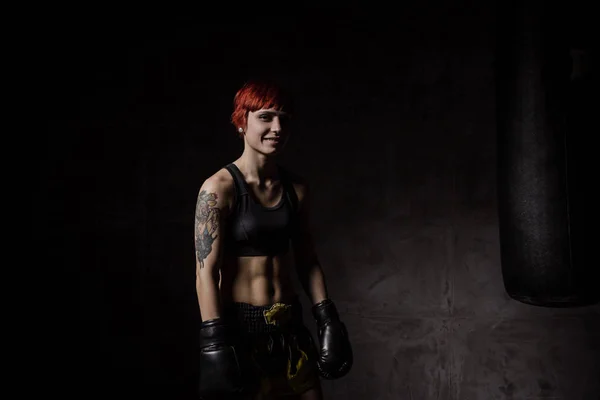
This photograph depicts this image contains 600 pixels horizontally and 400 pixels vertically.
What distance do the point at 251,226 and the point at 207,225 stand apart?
156mm

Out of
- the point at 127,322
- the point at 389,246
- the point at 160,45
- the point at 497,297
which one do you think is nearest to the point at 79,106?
the point at 160,45

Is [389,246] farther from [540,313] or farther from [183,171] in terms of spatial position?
[183,171]

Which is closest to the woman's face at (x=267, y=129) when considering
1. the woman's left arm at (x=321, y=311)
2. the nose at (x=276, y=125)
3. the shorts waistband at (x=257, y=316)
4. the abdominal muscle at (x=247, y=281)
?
the nose at (x=276, y=125)

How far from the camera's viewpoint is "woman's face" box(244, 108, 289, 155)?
95.7 inches

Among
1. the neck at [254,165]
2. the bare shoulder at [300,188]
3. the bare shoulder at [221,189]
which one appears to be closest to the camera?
the bare shoulder at [221,189]

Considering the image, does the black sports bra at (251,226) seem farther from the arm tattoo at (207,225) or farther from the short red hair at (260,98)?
the short red hair at (260,98)

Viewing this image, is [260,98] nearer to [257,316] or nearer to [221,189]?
[221,189]

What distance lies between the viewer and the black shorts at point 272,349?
238 cm

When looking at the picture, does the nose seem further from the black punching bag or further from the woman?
the black punching bag

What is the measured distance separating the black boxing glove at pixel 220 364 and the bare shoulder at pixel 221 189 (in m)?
0.39

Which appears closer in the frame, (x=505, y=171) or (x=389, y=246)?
(x=505, y=171)

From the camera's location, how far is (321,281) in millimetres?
2650

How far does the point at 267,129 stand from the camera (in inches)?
95.7

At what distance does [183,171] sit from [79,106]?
25.9 inches
